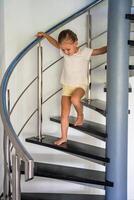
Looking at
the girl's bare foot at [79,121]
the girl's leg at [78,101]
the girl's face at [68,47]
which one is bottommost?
the girl's bare foot at [79,121]

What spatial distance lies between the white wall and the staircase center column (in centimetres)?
77

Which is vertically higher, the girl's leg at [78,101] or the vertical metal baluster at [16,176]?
the girl's leg at [78,101]

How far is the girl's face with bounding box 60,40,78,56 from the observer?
246cm

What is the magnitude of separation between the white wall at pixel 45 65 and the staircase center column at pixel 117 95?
30.4 inches

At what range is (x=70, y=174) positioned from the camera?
88.5 inches

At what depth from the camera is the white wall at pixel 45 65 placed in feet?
9.69

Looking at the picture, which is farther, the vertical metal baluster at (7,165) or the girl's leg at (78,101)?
the girl's leg at (78,101)

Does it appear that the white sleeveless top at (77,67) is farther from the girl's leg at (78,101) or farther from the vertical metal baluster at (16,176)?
the vertical metal baluster at (16,176)

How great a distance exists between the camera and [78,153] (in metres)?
2.23

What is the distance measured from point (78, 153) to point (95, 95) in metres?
0.92

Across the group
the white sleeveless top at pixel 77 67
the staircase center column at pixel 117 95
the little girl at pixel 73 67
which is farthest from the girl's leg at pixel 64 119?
the staircase center column at pixel 117 95

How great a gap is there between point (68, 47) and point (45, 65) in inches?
23.4

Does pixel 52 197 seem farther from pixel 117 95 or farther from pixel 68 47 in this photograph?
pixel 68 47

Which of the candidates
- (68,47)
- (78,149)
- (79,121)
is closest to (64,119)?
(79,121)
